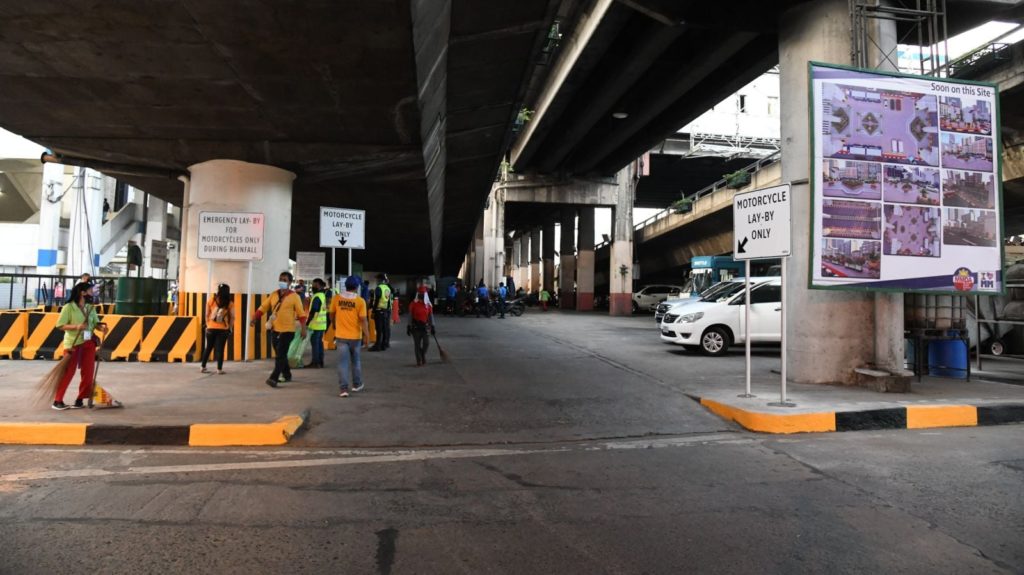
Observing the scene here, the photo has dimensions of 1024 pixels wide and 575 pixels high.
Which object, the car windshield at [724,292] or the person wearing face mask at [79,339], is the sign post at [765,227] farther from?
the person wearing face mask at [79,339]

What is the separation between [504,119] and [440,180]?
5.10 meters

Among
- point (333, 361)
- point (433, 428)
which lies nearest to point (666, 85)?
point (333, 361)

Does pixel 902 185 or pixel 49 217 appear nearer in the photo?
pixel 902 185

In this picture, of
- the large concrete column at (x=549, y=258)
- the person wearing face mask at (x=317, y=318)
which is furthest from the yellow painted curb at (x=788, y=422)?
the large concrete column at (x=549, y=258)

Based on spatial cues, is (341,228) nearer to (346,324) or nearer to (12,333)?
(346,324)

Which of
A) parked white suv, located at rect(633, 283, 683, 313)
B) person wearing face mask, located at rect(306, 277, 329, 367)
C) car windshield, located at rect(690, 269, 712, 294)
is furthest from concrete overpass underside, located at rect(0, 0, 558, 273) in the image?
parked white suv, located at rect(633, 283, 683, 313)

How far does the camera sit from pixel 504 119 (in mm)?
13922

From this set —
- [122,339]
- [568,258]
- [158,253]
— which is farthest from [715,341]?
[568,258]

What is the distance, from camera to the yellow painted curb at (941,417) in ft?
24.7

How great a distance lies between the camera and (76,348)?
7227mm

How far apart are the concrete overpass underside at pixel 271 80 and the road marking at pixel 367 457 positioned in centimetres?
487

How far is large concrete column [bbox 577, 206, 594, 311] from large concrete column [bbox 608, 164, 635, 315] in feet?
8.02

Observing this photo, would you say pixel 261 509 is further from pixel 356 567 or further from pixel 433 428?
pixel 433 428

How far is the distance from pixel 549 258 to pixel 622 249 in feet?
64.8
